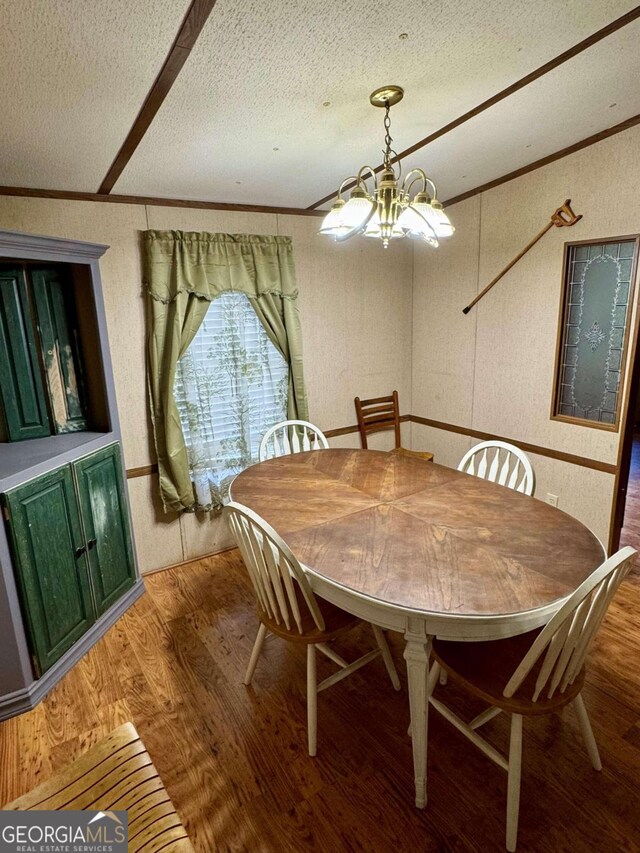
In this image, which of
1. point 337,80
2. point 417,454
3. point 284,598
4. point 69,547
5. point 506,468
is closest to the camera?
point 337,80

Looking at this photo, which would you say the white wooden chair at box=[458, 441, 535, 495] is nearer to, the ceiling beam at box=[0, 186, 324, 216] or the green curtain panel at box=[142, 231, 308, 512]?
the green curtain panel at box=[142, 231, 308, 512]

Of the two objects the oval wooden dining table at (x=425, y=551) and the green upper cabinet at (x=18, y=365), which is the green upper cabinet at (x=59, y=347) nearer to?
the green upper cabinet at (x=18, y=365)

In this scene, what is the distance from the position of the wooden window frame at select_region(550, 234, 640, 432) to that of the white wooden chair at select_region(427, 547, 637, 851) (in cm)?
155

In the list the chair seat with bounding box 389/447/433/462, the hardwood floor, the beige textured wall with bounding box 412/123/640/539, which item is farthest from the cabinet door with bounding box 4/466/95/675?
the beige textured wall with bounding box 412/123/640/539

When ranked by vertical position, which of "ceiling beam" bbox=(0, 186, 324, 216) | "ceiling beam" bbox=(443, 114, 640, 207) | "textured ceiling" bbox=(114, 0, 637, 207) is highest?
"ceiling beam" bbox=(443, 114, 640, 207)

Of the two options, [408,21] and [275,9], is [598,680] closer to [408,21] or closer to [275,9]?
[408,21]

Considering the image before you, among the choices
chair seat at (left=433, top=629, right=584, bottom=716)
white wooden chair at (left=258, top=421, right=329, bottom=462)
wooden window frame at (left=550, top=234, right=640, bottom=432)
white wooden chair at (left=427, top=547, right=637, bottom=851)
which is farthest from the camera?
white wooden chair at (left=258, top=421, right=329, bottom=462)

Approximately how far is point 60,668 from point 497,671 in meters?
1.96

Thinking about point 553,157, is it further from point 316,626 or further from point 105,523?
point 105,523

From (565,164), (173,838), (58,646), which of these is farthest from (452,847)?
(565,164)

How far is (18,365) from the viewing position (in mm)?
2311

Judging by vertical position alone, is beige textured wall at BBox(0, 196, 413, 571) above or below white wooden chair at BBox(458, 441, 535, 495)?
above

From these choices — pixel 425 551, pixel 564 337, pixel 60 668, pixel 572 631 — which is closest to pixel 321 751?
pixel 425 551

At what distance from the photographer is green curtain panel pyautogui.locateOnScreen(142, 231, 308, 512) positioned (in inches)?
108
